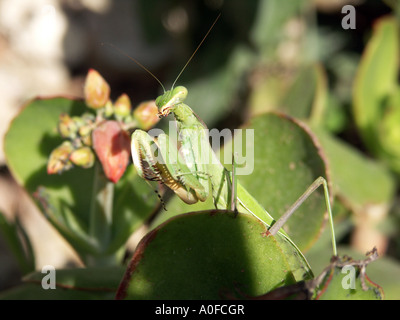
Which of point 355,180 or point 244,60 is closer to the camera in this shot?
point 355,180

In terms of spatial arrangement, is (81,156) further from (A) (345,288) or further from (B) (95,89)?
(A) (345,288)

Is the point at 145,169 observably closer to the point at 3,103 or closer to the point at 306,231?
the point at 306,231

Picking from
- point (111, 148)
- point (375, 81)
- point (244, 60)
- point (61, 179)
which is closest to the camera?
point (111, 148)

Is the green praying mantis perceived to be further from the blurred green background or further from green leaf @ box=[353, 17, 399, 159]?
green leaf @ box=[353, 17, 399, 159]

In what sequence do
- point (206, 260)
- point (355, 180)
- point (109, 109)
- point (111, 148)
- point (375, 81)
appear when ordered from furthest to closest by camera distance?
1. point (375, 81)
2. point (355, 180)
3. point (109, 109)
4. point (111, 148)
5. point (206, 260)

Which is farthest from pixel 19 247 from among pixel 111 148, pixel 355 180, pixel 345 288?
pixel 355 180

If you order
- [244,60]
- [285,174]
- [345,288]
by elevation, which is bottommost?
[345,288]
